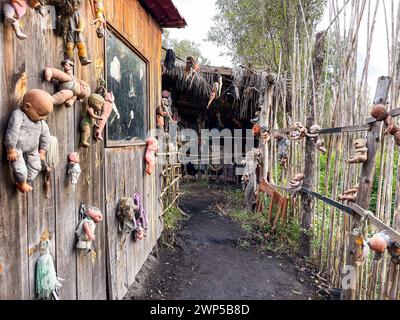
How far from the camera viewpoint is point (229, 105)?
320 inches

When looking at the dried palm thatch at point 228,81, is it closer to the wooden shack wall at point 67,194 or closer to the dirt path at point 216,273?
the dirt path at point 216,273

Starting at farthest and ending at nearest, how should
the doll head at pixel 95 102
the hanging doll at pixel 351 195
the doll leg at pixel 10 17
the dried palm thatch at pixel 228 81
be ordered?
the dried palm thatch at pixel 228 81, the hanging doll at pixel 351 195, the doll head at pixel 95 102, the doll leg at pixel 10 17

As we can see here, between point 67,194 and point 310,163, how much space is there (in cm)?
283

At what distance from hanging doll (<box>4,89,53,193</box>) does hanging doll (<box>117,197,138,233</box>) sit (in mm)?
1298

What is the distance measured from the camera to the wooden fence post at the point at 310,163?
3402 mm

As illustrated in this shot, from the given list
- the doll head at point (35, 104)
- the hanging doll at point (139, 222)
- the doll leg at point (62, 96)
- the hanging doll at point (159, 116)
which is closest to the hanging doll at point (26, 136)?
the doll head at point (35, 104)

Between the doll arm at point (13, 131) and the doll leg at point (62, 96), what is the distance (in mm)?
271

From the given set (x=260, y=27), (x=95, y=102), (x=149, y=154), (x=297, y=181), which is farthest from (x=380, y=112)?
(x=260, y=27)

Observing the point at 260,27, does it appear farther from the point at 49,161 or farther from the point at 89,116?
the point at 49,161

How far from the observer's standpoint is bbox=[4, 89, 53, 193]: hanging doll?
42.5 inches

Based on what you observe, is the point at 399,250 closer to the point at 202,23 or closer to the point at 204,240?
the point at 204,240

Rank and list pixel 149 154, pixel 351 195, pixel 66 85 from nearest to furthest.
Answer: pixel 66 85
pixel 351 195
pixel 149 154

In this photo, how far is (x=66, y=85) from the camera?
4.76 ft
